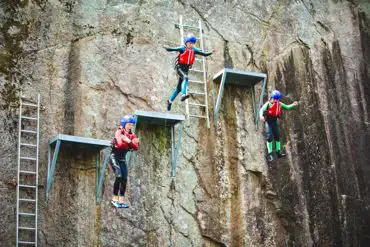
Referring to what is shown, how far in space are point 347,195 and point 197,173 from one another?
3478 mm

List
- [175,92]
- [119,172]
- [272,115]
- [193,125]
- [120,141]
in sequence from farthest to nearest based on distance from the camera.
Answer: [193,125] < [272,115] < [175,92] < [119,172] < [120,141]

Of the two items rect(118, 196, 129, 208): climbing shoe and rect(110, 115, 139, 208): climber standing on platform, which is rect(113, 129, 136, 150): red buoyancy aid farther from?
rect(118, 196, 129, 208): climbing shoe

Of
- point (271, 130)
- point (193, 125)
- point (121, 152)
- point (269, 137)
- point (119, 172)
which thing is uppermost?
point (193, 125)

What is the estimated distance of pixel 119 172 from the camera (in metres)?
10.4

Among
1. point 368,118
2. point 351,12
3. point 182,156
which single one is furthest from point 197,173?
point 351,12

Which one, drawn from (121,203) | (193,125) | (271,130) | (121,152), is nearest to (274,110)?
(271,130)

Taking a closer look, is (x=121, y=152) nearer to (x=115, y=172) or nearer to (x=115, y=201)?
(x=115, y=172)

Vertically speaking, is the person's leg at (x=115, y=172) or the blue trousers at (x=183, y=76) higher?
the blue trousers at (x=183, y=76)

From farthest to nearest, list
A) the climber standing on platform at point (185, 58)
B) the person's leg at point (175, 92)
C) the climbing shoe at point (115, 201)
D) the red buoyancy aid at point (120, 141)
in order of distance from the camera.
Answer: the person's leg at point (175, 92) < the climber standing on platform at point (185, 58) < the climbing shoe at point (115, 201) < the red buoyancy aid at point (120, 141)

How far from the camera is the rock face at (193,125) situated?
36.5ft

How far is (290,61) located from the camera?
45.5ft

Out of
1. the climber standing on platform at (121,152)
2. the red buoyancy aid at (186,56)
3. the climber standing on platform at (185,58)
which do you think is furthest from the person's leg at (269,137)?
the climber standing on platform at (121,152)

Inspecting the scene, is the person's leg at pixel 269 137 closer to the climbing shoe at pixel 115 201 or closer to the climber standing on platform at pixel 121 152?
the climber standing on platform at pixel 121 152

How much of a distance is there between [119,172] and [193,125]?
2447 millimetres
